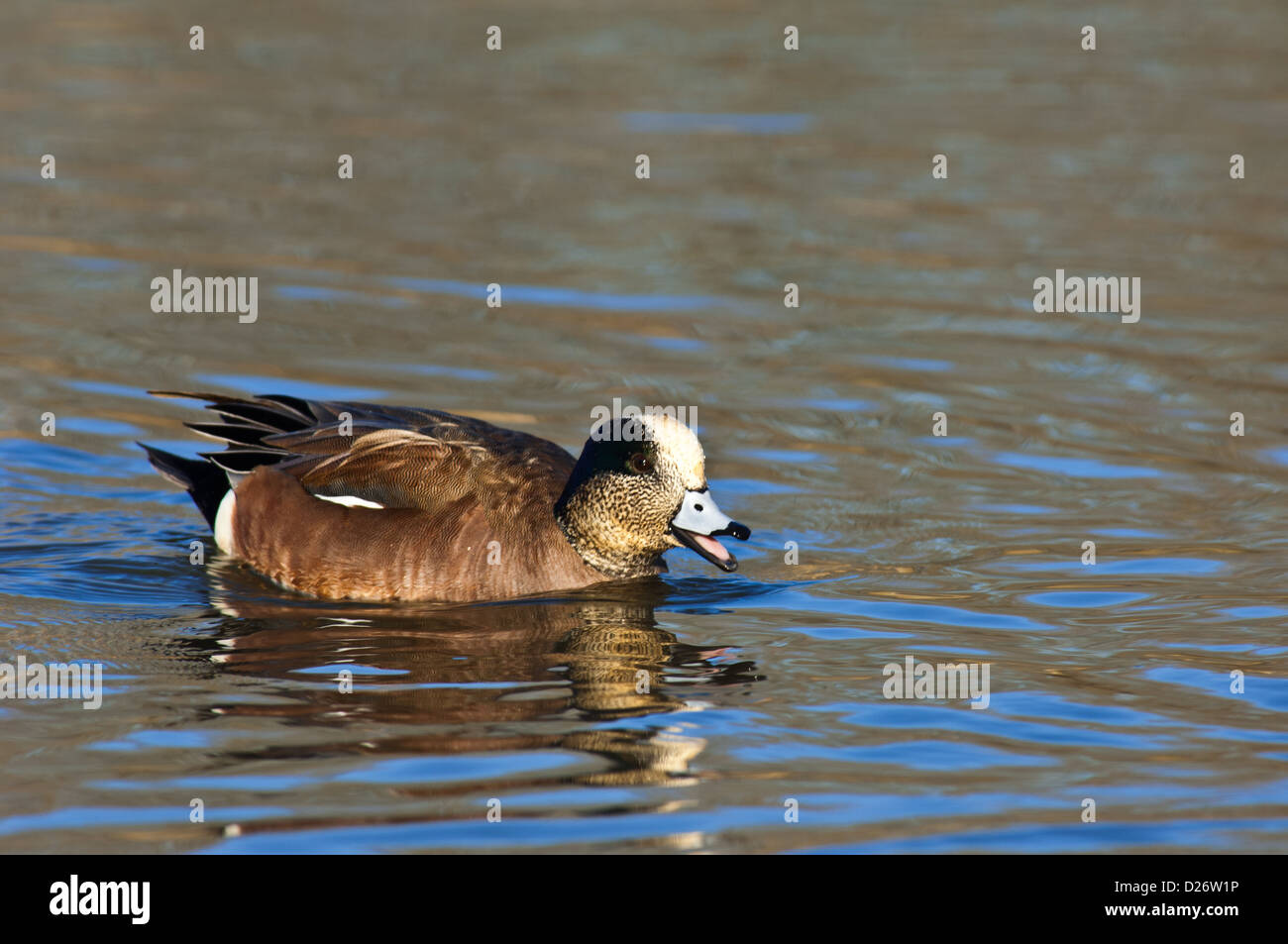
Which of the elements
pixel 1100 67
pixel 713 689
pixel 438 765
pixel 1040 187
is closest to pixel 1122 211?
pixel 1040 187

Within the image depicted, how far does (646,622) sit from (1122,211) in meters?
8.07

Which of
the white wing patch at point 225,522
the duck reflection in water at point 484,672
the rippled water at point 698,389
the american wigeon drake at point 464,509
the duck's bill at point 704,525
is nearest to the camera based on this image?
the rippled water at point 698,389

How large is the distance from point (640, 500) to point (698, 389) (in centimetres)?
299

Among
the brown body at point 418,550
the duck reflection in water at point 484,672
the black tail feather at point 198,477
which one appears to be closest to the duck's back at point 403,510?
the brown body at point 418,550

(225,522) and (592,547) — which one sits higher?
(225,522)

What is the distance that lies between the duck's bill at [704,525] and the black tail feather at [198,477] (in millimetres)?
2294

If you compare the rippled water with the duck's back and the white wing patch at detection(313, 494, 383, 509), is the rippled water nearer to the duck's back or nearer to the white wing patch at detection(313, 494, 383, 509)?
the duck's back

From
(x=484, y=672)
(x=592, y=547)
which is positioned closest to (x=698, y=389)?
(x=592, y=547)

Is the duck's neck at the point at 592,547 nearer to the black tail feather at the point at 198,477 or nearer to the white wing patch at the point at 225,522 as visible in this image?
the white wing patch at the point at 225,522

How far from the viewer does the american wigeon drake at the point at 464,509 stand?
7.95 metres

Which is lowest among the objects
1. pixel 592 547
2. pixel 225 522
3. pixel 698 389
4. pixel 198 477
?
pixel 592 547

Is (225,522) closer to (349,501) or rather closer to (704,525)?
(349,501)

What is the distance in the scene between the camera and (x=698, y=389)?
10.9m

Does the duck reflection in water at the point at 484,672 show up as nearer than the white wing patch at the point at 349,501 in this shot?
Yes
